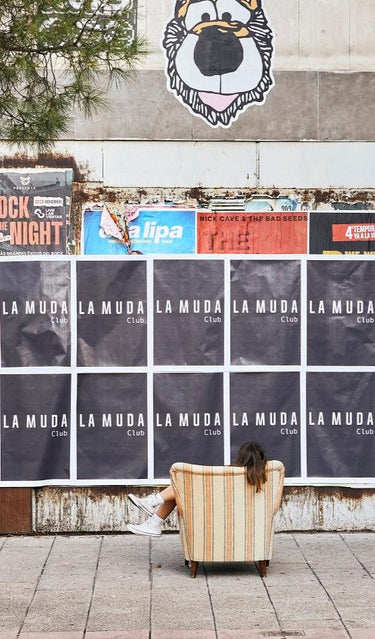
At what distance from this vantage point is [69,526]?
9531 mm

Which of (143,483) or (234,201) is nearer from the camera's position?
(143,483)

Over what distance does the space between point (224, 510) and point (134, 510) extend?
5.77ft

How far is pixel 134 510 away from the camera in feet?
31.3

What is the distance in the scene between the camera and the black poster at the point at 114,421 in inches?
374

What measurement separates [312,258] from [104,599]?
3742 millimetres

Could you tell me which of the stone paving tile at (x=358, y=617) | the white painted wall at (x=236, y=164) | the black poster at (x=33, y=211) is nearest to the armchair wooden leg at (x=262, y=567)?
the stone paving tile at (x=358, y=617)

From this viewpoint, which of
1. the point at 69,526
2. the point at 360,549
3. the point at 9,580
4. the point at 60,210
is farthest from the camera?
the point at 60,210

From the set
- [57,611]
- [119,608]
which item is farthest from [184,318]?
[57,611]

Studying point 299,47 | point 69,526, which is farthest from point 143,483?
point 299,47

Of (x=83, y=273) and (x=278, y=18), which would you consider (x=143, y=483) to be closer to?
(x=83, y=273)

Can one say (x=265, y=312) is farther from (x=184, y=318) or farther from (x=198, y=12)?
(x=198, y=12)

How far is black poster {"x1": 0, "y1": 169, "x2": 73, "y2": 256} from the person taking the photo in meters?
10.9

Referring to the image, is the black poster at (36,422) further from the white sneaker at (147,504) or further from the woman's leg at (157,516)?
the woman's leg at (157,516)

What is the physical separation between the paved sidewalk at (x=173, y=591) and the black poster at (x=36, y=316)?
5.27 ft
